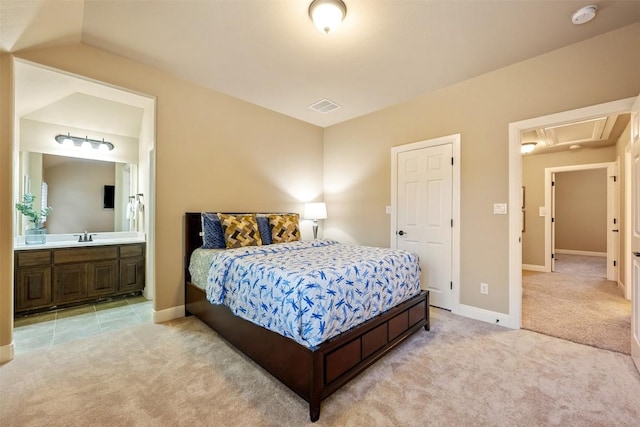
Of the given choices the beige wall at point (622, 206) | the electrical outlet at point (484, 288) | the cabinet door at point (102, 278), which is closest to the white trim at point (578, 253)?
the beige wall at point (622, 206)

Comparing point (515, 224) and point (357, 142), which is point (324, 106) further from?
point (515, 224)

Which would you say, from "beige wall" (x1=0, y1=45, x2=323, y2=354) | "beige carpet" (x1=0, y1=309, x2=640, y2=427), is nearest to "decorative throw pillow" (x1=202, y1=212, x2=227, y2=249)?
"beige wall" (x1=0, y1=45, x2=323, y2=354)

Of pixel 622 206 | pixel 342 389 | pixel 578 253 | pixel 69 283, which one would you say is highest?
pixel 622 206

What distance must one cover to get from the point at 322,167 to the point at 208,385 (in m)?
3.75

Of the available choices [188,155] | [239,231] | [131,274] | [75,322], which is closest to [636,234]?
[239,231]

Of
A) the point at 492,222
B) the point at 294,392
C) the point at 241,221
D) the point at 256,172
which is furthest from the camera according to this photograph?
the point at 256,172

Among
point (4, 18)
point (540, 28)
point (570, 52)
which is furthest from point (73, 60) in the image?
point (570, 52)

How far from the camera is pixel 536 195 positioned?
583 centimetres

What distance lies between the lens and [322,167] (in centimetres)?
492

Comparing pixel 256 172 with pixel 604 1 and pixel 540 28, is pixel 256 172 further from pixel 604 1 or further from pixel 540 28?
pixel 604 1

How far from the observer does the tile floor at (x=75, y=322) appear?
252 cm

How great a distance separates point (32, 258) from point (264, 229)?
8.40ft

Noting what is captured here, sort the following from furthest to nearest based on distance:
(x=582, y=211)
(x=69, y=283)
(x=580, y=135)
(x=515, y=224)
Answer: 1. (x=582, y=211)
2. (x=580, y=135)
3. (x=69, y=283)
4. (x=515, y=224)

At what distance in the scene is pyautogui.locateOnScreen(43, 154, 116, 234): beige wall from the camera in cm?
357
